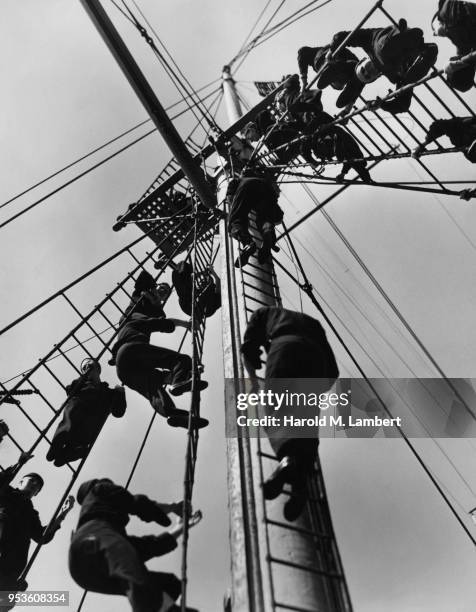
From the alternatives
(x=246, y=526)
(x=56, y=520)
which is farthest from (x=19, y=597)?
(x=246, y=526)

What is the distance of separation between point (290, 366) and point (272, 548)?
981mm

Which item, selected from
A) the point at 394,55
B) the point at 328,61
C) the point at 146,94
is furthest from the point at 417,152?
the point at 146,94

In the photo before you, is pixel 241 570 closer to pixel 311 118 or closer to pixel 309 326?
pixel 309 326

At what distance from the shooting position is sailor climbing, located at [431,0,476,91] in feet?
15.8

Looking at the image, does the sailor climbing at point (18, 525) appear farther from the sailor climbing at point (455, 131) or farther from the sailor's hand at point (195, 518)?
the sailor climbing at point (455, 131)

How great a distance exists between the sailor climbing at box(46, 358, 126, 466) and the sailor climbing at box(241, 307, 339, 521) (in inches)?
110

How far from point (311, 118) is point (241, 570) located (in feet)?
19.0

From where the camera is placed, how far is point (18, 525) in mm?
5816

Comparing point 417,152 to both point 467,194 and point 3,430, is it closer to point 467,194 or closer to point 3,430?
point 467,194

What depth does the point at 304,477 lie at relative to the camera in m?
3.15

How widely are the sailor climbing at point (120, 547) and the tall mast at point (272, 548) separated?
16.3 inches

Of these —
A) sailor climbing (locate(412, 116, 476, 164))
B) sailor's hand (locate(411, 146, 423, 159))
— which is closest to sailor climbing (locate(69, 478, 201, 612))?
sailor's hand (locate(411, 146, 423, 159))

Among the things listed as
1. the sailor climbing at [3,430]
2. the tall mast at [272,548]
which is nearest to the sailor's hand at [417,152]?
the tall mast at [272,548]

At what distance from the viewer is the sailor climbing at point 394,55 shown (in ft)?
17.2
